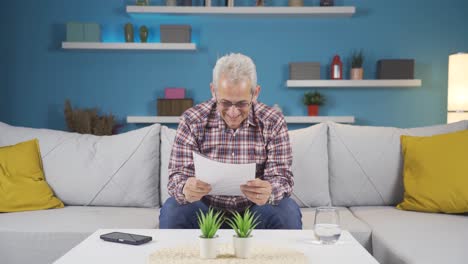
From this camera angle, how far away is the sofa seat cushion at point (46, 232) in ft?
7.01

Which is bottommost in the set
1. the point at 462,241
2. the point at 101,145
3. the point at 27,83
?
the point at 462,241

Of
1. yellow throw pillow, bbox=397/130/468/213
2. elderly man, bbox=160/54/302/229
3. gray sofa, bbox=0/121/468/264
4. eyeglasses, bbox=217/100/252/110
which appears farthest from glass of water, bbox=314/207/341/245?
yellow throw pillow, bbox=397/130/468/213

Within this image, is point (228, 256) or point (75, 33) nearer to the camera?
point (228, 256)

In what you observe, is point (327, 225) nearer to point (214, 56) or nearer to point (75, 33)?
point (214, 56)

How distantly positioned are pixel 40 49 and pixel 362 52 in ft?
8.89

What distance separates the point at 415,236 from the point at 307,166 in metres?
0.74

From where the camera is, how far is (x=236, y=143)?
208 centimetres

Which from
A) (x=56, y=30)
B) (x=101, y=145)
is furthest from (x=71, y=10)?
(x=101, y=145)

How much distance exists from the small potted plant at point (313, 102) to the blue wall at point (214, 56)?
101mm

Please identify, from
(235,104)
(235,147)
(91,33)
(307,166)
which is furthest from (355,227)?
(91,33)

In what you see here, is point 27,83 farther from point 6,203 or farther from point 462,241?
point 462,241

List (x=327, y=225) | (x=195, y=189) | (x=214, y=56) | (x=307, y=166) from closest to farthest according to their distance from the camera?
(x=327, y=225), (x=195, y=189), (x=307, y=166), (x=214, y=56)

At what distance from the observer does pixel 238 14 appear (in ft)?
13.8

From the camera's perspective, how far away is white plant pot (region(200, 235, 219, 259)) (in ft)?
4.41
